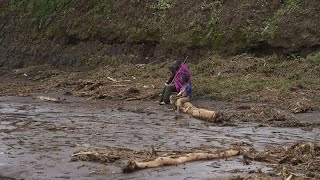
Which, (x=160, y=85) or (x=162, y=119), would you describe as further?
(x=160, y=85)

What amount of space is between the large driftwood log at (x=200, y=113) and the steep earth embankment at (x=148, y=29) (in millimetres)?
7718

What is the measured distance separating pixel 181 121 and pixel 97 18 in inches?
658

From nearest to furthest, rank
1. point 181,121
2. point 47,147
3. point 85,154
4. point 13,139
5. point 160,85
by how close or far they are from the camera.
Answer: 1. point 85,154
2. point 47,147
3. point 13,139
4. point 181,121
5. point 160,85

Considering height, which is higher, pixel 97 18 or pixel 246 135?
pixel 97 18

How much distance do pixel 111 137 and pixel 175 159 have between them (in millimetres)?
3113

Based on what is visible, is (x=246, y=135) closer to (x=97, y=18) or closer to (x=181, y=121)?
(x=181, y=121)

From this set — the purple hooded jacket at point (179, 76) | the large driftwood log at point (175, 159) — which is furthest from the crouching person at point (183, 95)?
the large driftwood log at point (175, 159)

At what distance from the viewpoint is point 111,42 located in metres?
27.8

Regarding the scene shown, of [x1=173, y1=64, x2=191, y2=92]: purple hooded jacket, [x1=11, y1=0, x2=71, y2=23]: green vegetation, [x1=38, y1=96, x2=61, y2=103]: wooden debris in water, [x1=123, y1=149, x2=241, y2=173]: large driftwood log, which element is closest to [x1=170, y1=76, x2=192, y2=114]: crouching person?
[x1=173, y1=64, x2=191, y2=92]: purple hooded jacket

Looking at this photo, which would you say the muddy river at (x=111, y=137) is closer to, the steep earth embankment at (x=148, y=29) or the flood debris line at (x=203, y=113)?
the flood debris line at (x=203, y=113)

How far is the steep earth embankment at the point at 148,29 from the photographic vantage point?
2218cm

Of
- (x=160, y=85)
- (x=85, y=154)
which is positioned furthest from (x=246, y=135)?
(x=160, y=85)

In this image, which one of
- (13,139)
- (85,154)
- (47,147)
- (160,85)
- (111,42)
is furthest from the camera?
(111,42)

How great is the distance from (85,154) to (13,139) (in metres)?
2.68
